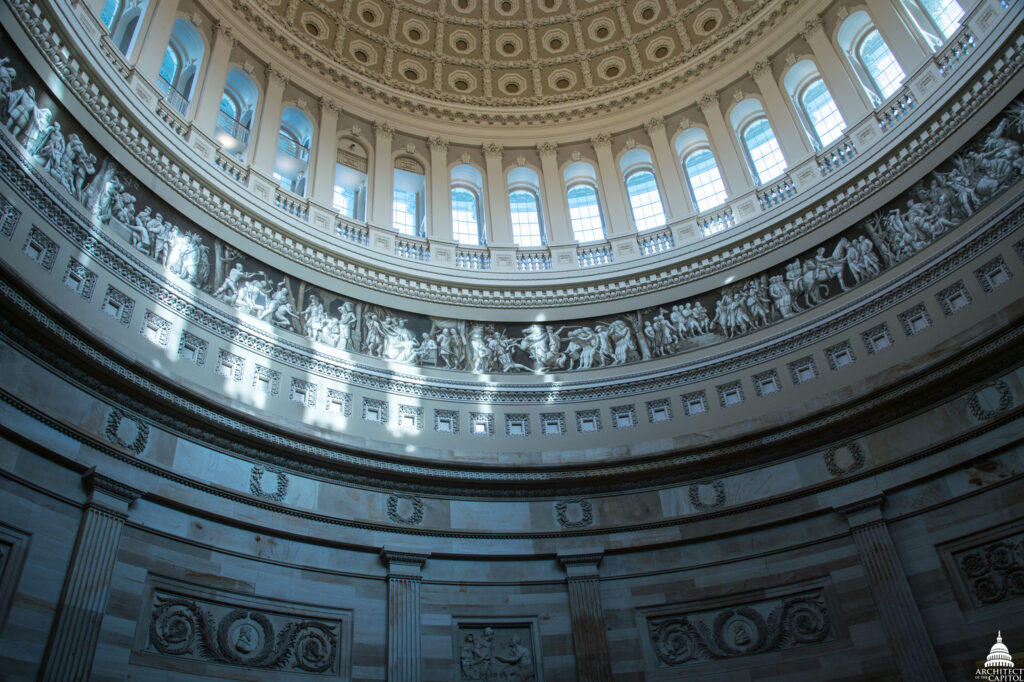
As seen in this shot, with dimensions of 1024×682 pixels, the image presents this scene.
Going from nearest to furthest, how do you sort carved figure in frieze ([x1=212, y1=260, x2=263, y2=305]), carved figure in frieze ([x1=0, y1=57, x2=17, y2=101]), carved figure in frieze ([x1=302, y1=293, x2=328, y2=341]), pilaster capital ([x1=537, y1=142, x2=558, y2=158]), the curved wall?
the curved wall
carved figure in frieze ([x1=0, y1=57, x2=17, y2=101])
carved figure in frieze ([x1=212, y1=260, x2=263, y2=305])
carved figure in frieze ([x1=302, y1=293, x2=328, y2=341])
pilaster capital ([x1=537, y1=142, x2=558, y2=158])

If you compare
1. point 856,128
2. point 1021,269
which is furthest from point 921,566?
point 856,128

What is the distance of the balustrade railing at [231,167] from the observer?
62.8ft

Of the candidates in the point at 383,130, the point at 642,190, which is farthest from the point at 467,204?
the point at 642,190

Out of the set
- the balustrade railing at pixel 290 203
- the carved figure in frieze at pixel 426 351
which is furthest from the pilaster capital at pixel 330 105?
the carved figure in frieze at pixel 426 351

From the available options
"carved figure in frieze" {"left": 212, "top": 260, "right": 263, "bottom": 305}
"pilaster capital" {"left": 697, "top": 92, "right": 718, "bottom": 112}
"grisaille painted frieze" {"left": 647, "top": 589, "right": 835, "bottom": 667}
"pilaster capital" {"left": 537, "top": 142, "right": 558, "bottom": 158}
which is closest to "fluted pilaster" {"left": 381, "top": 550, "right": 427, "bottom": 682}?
"grisaille painted frieze" {"left": 647, "top": 589, "right": 835, "bottom": 667}

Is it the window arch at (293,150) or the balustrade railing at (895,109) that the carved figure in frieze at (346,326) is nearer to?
the window arch at (293,150)

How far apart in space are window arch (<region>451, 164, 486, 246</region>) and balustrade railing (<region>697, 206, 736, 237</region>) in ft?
20.6

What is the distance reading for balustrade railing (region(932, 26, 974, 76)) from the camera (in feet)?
58.2

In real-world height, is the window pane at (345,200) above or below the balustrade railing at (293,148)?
below

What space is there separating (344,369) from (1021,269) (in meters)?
14.2

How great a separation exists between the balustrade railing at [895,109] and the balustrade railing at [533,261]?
912 cm

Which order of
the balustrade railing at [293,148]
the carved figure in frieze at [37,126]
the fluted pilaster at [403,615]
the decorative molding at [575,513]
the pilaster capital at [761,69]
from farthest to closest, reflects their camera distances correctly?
the pilaster capital at [761,69], the balustrade railing at [293,148], the decorative molding at [575,513], the fluted pilaster at [403,615], the carved figure in frieze at [37,126]

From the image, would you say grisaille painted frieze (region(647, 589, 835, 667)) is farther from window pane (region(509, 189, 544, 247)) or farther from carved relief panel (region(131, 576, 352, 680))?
window pane (region(509, 189, 544, 247))

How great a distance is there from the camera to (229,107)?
21.8 meters
